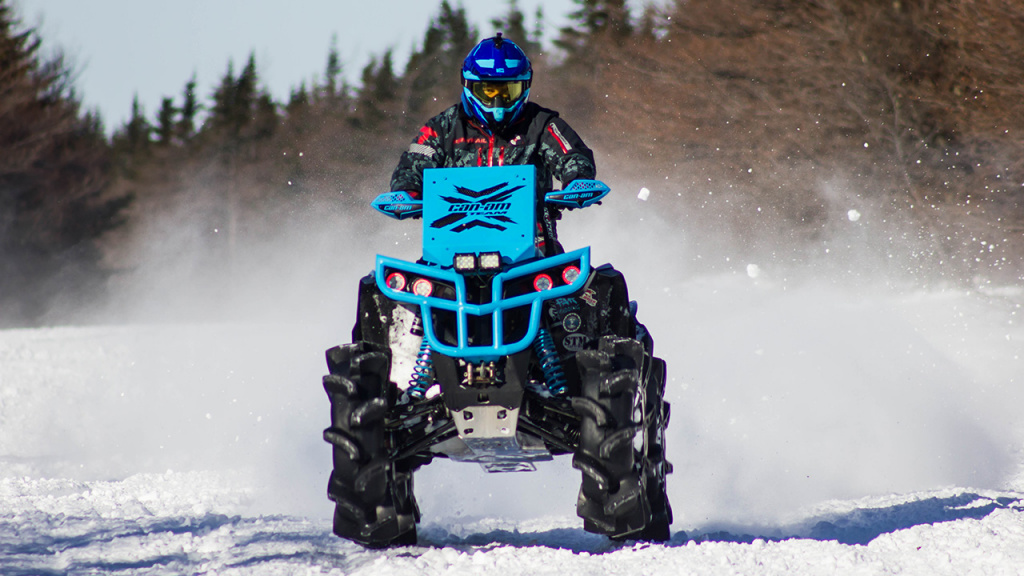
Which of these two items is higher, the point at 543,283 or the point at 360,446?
the point at 543,283

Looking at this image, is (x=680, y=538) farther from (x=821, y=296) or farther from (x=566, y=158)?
(x=821, y=296)

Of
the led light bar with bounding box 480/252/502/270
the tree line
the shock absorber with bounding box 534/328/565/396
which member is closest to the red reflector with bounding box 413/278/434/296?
the led light bar with bounding box 480/252/502/270

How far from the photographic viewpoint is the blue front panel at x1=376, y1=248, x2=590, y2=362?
5.32m

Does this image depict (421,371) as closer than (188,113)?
Yes

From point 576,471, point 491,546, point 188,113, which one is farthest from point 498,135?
point 188,113

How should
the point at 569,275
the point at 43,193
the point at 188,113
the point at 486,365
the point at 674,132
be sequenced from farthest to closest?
the point at 188,113 < the point at 43,193 < the point at 674,132 < the point at 569,275 < the point at 486,365

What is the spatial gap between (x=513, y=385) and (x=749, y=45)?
2571 centimetres

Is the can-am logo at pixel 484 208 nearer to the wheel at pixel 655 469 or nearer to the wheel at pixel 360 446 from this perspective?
the wheel at pixel 360 446

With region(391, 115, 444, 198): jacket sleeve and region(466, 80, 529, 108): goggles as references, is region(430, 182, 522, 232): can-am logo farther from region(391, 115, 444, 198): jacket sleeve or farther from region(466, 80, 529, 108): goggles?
region(466, 80, 529, 108): goggles

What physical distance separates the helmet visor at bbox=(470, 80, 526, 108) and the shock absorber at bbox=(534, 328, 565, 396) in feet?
4.90

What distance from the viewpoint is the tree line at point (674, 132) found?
22.2 m

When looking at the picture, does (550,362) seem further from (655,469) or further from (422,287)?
(655,469)

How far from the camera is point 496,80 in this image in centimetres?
637

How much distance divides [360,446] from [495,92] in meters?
2.24
